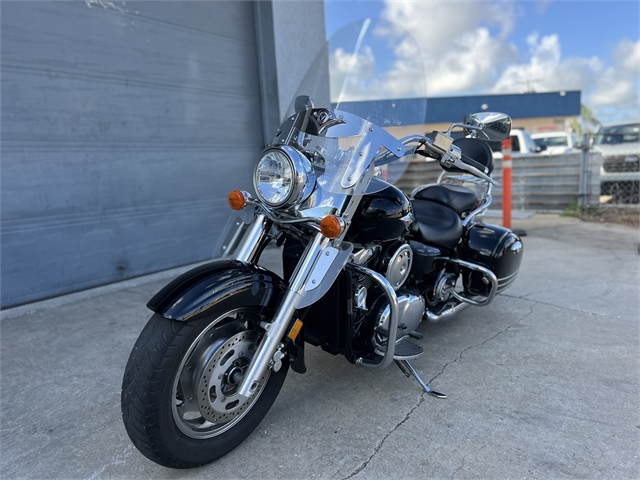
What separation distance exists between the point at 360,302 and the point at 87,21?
3.74 metres

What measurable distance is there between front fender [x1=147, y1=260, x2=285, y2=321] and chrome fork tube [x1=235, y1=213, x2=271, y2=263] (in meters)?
0.10

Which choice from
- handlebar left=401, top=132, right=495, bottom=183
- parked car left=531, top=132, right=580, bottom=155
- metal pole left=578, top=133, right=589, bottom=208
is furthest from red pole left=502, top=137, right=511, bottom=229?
parked car left=531, top=132, right=580, bottom=155

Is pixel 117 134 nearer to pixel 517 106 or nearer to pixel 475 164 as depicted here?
pixel 475 164

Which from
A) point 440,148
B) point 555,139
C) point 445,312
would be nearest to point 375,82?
point 440,148

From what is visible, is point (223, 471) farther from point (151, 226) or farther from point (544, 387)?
point (151, 226)

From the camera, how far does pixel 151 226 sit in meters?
4.59

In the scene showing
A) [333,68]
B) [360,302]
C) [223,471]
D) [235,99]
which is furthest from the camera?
[235,99]

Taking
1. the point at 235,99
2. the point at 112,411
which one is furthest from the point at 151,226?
the point at 112,411

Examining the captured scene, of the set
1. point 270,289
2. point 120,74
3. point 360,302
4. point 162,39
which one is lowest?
point 360,302

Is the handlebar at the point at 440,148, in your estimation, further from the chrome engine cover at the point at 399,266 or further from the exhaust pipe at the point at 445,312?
the exhaust pipe at the point at 445,312

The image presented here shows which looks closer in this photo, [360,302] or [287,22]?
[360,302]

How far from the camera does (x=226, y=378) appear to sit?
1.81 m

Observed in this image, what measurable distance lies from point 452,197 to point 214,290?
1871mm

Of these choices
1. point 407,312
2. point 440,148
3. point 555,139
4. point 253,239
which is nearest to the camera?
point 253,239
